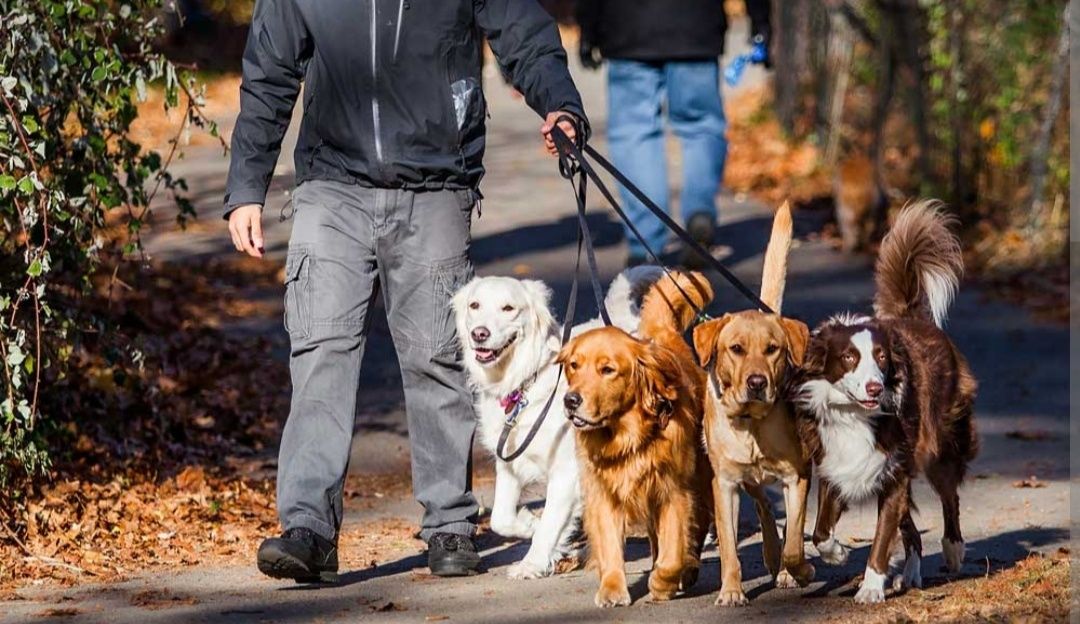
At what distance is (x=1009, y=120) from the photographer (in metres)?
14.2

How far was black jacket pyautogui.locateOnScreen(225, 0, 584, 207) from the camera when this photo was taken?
20.2 ft

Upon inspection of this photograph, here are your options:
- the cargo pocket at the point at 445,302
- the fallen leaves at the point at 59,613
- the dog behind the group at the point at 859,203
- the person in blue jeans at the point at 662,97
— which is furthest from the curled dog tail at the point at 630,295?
the dog behind the group at the point at 859,203

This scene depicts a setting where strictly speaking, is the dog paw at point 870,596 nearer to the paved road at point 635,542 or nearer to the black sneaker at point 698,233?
the paved road at point 635,542

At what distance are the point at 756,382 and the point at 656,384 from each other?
1.35 ft

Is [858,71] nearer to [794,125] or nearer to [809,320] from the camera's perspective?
[794,125]

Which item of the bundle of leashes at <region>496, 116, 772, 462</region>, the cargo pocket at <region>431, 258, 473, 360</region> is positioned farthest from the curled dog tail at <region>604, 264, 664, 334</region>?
the cargo pocket at <region>431, 258, 473, 360</region>

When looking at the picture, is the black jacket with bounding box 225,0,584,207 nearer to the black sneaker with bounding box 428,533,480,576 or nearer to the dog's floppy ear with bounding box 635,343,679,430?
the dog's floppy ear with bounding box 635,343,679,430

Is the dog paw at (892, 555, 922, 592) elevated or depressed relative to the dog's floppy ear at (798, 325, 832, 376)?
depressed

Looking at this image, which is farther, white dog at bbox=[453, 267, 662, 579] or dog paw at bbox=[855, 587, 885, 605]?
white dog at bbox=[453, 267, 662, 579]

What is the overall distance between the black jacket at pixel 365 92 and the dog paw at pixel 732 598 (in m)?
1.85

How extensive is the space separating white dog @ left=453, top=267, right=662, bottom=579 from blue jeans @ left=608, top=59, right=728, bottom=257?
441 cm

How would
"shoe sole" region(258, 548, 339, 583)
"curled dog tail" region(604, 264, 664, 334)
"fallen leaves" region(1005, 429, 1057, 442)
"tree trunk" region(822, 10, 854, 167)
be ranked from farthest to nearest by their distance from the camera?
1. "tree trunk" region(822, 10, 854, 167)
2. "fallen leaves" region(1005, 429, 1057, 442)
3. "curled dog tail" region(604, 264, 664, 334)
4. "shoe sole" region(258, 548, 339, 583)

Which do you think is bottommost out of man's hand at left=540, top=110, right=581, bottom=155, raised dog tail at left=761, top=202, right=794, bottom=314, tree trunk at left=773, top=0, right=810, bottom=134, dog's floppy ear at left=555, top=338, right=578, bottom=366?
dog's floppy ear at left=555, top=338, right=578, bottom=366

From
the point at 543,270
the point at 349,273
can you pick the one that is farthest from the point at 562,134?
the point at 543,270
